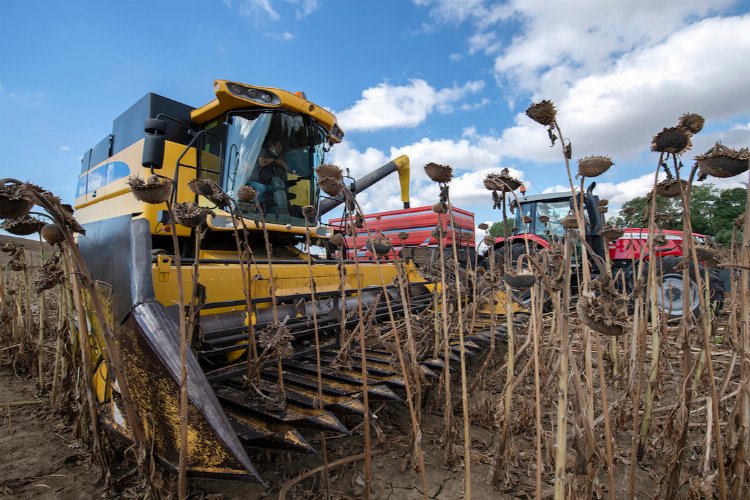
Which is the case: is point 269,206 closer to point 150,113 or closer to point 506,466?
point 150,113

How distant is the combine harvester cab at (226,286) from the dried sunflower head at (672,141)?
103cm

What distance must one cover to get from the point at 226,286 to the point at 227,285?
0.4 inches

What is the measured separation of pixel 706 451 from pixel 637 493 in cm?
57

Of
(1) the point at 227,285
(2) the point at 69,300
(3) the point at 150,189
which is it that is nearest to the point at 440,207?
(3) the point at 150,189

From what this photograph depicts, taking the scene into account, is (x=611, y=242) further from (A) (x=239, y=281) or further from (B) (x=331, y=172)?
(B) (x=331, y=172)

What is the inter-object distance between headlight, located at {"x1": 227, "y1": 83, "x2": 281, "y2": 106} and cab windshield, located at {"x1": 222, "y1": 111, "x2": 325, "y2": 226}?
126 millimetres

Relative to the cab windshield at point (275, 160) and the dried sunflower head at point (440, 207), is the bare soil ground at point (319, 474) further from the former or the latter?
the cab windshield at point (275, 160)

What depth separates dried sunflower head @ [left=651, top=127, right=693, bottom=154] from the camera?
1.21m

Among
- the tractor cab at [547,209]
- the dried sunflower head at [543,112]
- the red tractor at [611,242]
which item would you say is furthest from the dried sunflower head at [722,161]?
the tractor cab at [547,209]

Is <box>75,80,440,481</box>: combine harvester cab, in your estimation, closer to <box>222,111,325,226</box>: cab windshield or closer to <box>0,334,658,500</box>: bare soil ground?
<box>222,111,325,226</box>: cab windshield

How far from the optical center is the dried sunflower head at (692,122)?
1254 millimetres

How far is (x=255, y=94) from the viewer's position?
391cm

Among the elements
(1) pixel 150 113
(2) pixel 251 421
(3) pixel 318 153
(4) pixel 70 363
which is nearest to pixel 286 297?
(2) pixel 251 421

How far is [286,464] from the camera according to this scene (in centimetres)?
189
